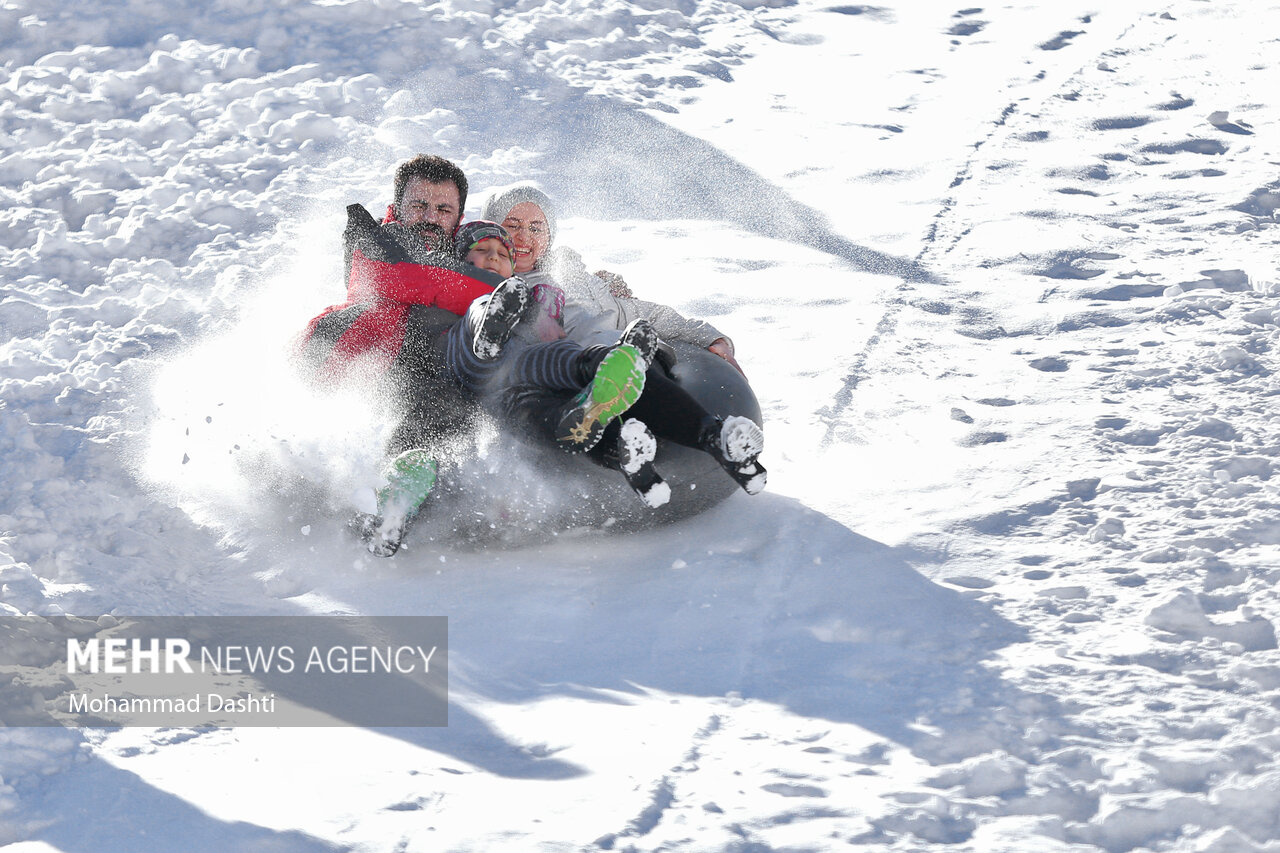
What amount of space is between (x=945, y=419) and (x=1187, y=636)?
60.6 inches

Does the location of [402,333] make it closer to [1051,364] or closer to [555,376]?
[555,376]

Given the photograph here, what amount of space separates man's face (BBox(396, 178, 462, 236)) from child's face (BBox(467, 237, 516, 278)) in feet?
0.49

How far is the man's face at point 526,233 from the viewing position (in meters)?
4.42

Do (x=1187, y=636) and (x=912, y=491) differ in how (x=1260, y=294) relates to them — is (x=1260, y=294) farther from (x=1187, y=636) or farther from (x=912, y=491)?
(x=1187, y=636)

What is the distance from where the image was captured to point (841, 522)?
3.73 metres

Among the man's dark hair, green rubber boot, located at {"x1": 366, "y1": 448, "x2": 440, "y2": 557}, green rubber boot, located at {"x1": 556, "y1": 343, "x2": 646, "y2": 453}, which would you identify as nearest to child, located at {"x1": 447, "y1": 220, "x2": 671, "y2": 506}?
green rubber boot, located at {"x1": 556, "y1": 343, "x2": 646, "y2": 453}

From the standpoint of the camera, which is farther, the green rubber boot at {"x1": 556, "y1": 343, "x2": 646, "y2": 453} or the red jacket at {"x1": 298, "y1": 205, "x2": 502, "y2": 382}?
the red jacket at {"x1": 298, "y1": 205, "x2": 502, "y2": 382}

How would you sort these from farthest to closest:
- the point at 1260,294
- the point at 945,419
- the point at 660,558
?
1. the point at 1260,294
2. the point at 945,419
3. the point at 660,558

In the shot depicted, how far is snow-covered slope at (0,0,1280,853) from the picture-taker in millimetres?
2574

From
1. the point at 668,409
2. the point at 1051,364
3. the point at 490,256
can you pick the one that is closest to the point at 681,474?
the point at 668,409

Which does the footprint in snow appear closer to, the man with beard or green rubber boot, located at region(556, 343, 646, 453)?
green rubber boot, located at region(556, 343, 646, 453)

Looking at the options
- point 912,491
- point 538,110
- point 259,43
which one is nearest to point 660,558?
point 912,491

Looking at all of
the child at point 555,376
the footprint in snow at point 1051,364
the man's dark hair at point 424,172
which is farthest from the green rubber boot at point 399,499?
the footprint in snow at point 1051,364

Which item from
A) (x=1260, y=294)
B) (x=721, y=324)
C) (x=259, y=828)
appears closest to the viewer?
(x=259, y=828)
